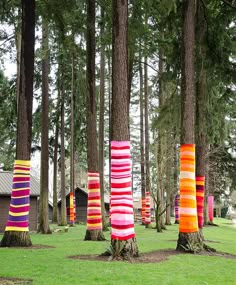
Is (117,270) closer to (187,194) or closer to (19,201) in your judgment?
(187,194)

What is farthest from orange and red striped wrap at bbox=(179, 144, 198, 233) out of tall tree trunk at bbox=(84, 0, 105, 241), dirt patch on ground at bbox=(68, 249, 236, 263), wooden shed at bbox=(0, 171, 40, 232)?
wooden shed at bbox=(0, 171, 40, 232)

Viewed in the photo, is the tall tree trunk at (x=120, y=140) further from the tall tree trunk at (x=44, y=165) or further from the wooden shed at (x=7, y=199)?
the wooden shed at (x=7, y=199)

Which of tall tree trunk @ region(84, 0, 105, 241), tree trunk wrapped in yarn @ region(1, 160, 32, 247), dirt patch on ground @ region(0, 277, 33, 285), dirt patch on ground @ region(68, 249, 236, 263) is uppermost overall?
tall tree trunk @ region(84, 0, 105, 241)

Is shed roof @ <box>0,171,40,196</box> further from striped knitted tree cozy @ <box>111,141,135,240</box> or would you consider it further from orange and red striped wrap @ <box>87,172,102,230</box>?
striped knitted tree cozy @ <box>111,141,135,240</box>

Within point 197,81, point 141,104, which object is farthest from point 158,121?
point 141,104

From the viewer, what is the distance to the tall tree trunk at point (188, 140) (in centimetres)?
1182

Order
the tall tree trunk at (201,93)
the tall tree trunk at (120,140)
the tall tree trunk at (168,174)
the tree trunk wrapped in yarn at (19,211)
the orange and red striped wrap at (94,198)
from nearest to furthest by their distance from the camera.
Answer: the tall tree trunk at (120,140) < the tree trunk wrapped in yarn at (19,211) < the tall tree trunk at (201,93) < the orange and red striped wrap at (94,198) < the tall tree trunk at (168,174)

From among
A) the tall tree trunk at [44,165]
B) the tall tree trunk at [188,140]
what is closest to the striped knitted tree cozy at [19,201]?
the tall tree trunk at [188,140]

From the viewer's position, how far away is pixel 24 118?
13273 mm

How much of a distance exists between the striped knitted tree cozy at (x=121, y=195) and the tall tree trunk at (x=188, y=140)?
206cm

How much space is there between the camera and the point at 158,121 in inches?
625

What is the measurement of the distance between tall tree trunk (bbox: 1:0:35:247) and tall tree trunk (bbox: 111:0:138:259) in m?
3.61

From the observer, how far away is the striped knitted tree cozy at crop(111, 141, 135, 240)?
1026cm

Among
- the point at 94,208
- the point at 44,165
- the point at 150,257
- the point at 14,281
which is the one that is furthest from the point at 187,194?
the point at 44,165
